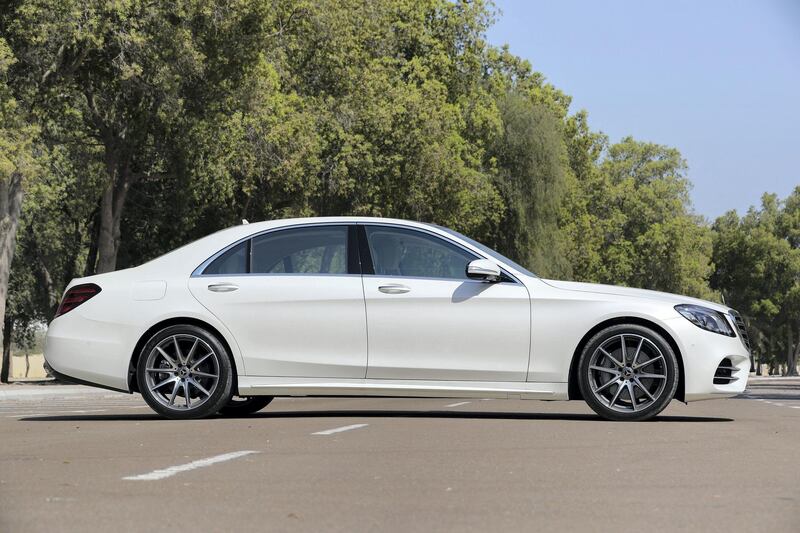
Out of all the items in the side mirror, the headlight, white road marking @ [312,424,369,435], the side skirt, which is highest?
the side mirror

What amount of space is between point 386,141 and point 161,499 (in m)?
34.8

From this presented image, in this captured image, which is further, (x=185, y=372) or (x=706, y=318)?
(x=706, y=318)

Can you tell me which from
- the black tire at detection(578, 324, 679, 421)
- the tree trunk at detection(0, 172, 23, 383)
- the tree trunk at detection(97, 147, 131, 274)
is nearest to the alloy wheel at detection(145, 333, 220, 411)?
the black tire at detection(578, 324, 679, 421)

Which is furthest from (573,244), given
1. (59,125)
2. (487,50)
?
(59,125)

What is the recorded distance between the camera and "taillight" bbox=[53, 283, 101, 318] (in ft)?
39.5

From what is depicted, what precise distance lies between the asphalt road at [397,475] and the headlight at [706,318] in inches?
32.0

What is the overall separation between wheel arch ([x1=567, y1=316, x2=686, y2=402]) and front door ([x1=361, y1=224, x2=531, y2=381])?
41 centimetres

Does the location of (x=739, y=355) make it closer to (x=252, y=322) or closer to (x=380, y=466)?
(x=252, y=322)

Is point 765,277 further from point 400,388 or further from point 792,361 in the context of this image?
point 400,388

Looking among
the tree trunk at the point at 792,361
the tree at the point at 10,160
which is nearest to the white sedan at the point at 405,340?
the tree at the point at 10,160

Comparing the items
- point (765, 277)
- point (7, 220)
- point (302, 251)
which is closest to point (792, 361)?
point (765, 277)

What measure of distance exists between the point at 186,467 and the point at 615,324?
4.99 m

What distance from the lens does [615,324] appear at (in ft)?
38.6

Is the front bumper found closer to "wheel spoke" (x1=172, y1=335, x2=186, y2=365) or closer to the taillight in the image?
"wheel spoke" (x1=172, y1=335, x2=186, y2=365)
